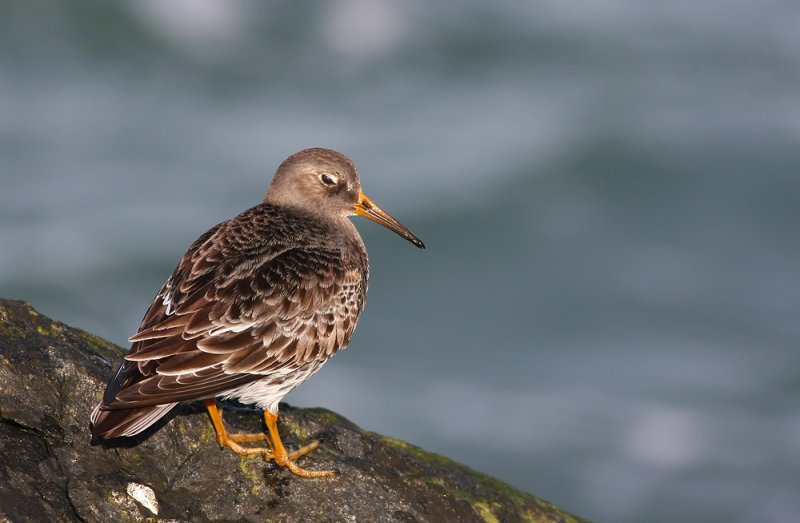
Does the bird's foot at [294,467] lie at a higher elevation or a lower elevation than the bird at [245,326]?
lower

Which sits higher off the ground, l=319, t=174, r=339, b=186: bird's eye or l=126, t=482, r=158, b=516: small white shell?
l=319, t=174, r=339, b=186: bird's eye

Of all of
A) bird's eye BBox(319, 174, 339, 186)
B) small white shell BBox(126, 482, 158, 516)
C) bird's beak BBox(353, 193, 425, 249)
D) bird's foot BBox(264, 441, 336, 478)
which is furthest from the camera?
bird's beak BBox(353, 193, 425, 249)

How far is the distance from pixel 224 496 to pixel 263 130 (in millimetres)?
13614

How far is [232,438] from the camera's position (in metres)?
7.39

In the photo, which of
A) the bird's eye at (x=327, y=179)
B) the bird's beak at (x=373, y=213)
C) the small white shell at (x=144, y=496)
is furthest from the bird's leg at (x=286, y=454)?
the bird's beak at (x=373, y=213)

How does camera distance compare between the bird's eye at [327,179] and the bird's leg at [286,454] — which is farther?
the bird's eye at [327,179]

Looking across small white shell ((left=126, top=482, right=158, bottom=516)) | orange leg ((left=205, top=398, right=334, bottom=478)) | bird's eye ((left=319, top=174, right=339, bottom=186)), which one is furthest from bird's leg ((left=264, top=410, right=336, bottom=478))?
bird's eye ((left=319, top=174, right=339, bottom=186))

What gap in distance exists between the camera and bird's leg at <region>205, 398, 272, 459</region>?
7.18 metres

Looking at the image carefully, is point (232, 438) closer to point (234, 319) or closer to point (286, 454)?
point (286, 454)

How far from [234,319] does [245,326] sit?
0.30 ft

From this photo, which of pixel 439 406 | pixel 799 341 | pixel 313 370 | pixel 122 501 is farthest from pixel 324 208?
pixel 799 341

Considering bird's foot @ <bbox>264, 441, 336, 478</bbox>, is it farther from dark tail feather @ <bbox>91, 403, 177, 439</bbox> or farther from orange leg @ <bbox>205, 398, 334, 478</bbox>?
dark tail feather @ <bbox>91, 403, 177, 439</bbox>

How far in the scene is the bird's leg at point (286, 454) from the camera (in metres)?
7.13

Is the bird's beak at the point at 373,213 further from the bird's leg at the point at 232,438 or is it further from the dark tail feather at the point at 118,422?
the dark tail feather at the point at 118,422
